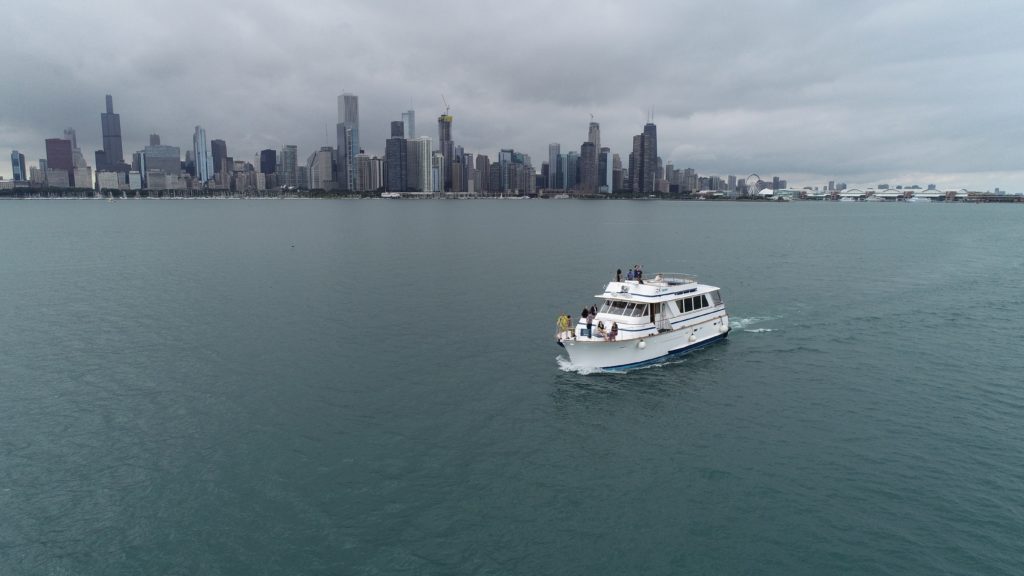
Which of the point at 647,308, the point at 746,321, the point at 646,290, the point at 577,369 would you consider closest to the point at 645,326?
the point at 647,308

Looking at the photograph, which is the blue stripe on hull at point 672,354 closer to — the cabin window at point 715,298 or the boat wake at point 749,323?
the cabin window at point 715,298

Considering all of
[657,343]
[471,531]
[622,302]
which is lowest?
[471,531]

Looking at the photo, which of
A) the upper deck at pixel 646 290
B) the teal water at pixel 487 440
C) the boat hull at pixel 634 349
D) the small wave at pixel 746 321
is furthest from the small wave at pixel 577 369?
the small wave at pixel 746 321

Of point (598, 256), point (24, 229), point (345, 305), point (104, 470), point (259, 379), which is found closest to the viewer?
point (104, 470)

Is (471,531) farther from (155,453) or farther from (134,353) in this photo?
(134,353)

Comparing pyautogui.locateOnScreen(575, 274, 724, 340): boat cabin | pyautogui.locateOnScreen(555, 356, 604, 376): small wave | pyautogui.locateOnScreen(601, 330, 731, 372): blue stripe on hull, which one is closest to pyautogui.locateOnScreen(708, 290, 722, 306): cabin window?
pyautogui.locateOnScreen(575, 274, 724, 340): boat cabin

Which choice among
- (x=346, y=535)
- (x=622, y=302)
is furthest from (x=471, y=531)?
(x=622, y=302)

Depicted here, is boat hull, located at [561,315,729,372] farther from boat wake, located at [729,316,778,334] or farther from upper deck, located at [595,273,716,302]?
boat wake, located at [729,316,778,334]
